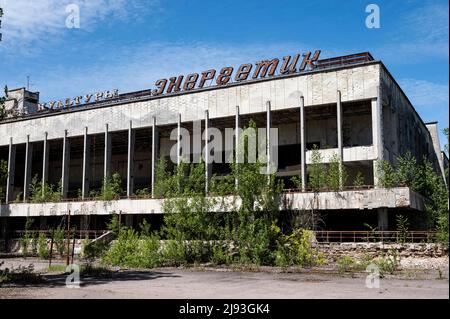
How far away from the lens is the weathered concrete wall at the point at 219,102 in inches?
1373

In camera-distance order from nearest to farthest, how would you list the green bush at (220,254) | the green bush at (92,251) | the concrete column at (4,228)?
the green bush at (220,254) < the green bush at (92,251) < the concrete column at (4,228)

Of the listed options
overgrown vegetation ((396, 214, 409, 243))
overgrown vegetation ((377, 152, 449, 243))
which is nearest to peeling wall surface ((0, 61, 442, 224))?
overgrown vegetation ((377, 152, 449, 243))

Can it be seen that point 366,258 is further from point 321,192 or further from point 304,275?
point 321,192

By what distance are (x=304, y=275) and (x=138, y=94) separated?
28.9m

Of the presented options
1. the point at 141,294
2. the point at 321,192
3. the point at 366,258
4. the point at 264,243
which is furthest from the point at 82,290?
the point at 321,192

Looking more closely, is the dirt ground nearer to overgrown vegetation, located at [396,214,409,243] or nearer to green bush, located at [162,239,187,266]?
green bush, located at [162,239,187,266]

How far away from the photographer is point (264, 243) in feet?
86.2

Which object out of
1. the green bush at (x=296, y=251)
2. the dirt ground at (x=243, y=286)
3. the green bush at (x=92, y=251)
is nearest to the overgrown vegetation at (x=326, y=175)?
the green bush at (x=296, y=251)

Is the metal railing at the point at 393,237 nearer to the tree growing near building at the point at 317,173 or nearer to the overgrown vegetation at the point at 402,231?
the overgrown vegetation at the point at 402,231

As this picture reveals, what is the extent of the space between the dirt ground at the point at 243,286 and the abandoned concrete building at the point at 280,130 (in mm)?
11019

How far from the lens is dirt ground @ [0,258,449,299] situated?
14679 millimetres

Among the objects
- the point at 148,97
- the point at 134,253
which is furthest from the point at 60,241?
the point at 148,97

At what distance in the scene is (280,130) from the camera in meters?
42.0

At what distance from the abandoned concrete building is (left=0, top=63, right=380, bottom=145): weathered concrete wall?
0.08 m
